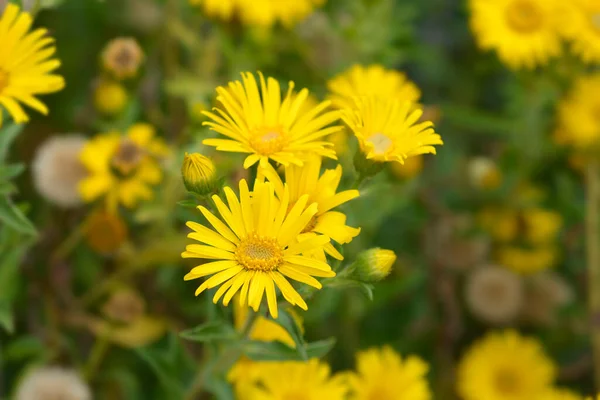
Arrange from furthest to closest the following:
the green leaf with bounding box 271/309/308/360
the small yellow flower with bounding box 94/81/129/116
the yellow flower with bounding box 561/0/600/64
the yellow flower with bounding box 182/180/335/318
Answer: the yellow flower with bounding box 561/0/600/64
the small yellow flower with bounding box 94/81/129/116
the green leaf with bounding box 271/309/308/360
the yellow flower with bounding box 182/180/335/318

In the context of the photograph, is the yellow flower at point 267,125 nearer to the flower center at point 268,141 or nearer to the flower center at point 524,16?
the flower center at point 268,141

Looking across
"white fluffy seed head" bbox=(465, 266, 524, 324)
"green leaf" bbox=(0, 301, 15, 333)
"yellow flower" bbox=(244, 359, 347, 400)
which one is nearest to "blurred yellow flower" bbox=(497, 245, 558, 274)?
"white fluffy seed head" bbox=(465, 266, 524, 324)

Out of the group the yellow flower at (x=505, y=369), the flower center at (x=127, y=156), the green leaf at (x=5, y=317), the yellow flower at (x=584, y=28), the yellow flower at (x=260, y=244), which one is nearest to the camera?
the yellow flower at (x=260, y=244)

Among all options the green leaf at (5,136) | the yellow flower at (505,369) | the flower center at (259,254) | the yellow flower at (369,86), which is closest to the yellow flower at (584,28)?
the yellow flower at (369,86)

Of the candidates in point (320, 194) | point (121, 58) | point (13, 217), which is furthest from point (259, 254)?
point (121, 58)

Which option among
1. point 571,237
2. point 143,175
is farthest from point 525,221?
point 143,175

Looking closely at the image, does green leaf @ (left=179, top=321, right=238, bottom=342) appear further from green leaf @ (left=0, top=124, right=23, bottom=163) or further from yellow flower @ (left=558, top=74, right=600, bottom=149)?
yellow flower @ (left=558, top=74, right=600, bottom=149)

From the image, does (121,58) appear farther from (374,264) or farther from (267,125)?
(374,264)
